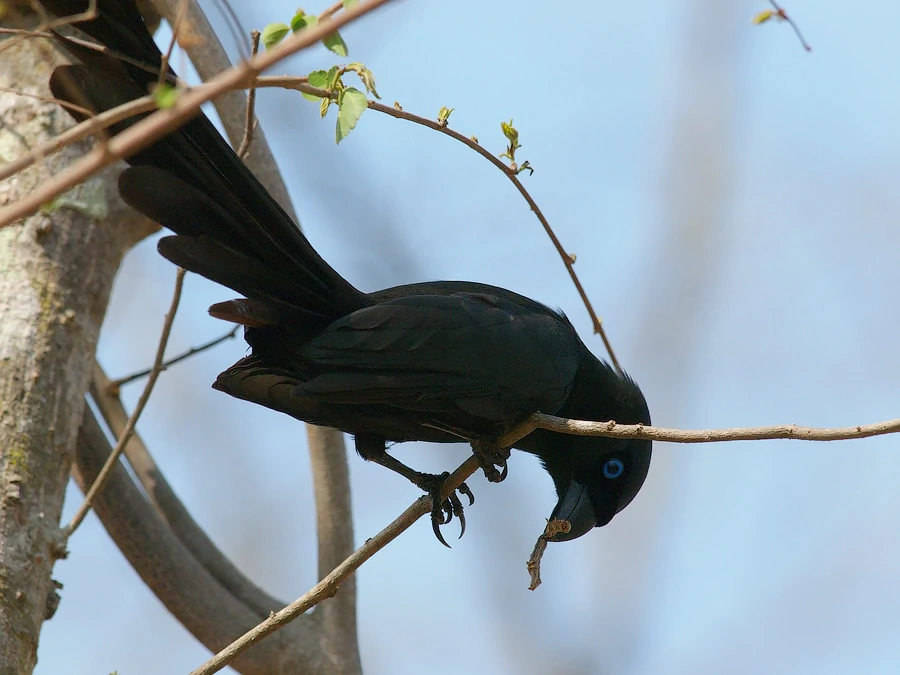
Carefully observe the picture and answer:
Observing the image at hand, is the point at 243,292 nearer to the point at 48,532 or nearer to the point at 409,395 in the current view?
the point at 409,395

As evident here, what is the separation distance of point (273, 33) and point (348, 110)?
0.86 feet

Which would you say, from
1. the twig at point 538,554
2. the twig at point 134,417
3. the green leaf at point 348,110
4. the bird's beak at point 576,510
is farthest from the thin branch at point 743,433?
the twig at point 134,417

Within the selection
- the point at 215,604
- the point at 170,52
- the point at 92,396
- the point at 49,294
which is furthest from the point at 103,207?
the point at 170,52

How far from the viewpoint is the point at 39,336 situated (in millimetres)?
3439

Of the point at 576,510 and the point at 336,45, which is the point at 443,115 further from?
the point at 576,510

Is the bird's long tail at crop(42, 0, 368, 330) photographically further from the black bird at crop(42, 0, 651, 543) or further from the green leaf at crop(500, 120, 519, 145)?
the green leaf at crop(500, 120, 519, 145)

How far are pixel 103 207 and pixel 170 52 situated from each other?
199 centimetres

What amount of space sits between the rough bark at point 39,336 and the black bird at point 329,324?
630 millimetres

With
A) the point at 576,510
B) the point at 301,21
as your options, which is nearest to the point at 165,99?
the point at 301,21

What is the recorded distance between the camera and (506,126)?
2.82 meters

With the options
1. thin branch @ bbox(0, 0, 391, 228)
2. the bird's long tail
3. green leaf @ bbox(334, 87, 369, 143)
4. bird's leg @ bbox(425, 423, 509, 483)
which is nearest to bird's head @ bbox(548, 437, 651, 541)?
bird's leg @ bbox(425, 423, 509, 483)

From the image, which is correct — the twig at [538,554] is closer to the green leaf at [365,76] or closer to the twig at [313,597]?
the twig at [313,597]

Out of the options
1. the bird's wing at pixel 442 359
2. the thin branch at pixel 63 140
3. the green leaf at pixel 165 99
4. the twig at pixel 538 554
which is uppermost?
the thin branch at pixel 63 140

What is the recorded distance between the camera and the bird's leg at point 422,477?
11.0 feet
